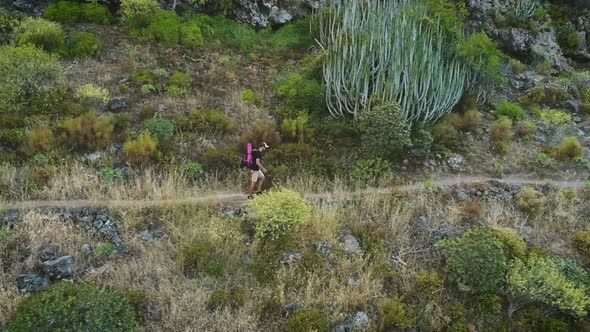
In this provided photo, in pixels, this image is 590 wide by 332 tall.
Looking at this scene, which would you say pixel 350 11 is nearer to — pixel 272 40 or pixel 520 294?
pixel 272 40

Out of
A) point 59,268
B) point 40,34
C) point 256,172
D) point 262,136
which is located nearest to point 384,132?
point 262,136

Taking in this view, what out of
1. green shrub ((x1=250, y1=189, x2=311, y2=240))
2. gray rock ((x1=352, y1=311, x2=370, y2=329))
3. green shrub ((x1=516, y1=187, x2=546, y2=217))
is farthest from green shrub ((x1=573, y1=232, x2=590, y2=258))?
green shrub ((x1=250, y1=189, x2=311, y2=240))

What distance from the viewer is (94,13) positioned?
16.1m

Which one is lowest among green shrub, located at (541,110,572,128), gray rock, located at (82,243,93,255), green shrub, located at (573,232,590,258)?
gray rock, located at (82,243,93,255)

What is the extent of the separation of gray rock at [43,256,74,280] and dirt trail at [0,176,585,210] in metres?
1.61

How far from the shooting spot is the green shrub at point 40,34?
1335 cm

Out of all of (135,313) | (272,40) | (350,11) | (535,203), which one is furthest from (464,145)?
(135,313)

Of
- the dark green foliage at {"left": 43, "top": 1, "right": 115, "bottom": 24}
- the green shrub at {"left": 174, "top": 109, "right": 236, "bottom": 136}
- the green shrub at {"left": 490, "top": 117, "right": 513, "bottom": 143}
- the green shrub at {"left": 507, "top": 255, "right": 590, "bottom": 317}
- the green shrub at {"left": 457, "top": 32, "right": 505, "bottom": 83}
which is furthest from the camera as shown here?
the dark green foliage at {"left": 43, "top": 1, "right": 115, "bottom": 24}

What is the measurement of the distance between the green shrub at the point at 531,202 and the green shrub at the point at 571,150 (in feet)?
9.26

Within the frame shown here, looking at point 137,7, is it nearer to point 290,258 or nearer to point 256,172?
point 256,172

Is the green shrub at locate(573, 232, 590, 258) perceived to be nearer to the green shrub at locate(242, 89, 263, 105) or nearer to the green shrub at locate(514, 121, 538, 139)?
the green shrub at locate(514, 121, 538, 139)

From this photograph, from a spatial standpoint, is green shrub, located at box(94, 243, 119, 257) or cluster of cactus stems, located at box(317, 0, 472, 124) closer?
green shrub, located at box(94, 243, 119, 257)

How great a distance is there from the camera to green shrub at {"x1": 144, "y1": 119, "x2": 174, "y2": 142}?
37.9ft

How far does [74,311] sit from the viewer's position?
6703 mm
